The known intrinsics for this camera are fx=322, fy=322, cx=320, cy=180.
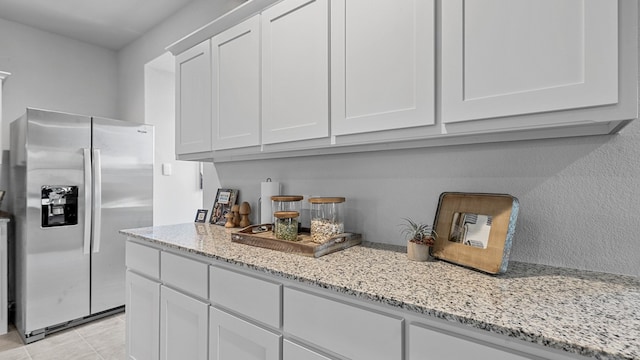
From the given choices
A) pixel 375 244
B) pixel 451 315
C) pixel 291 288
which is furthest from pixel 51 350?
pixel 451 315

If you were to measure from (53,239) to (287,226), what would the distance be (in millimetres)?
2292

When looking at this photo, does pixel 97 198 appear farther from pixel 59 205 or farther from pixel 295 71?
pixel 295 71

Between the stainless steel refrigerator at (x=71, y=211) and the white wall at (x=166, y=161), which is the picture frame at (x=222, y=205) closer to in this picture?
the stainless steel refrigerator at (x=71, y=211)

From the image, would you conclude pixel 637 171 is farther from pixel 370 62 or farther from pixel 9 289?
pixel 9 289

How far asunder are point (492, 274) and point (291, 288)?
69cm

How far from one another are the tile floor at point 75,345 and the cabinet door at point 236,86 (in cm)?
181

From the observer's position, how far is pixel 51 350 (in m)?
2.43

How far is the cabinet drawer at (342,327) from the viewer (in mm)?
920

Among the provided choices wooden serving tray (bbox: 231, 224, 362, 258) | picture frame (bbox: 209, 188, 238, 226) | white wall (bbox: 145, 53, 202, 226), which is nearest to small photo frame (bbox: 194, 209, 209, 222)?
picture frame (bbox: 209, 188, 238, 226)

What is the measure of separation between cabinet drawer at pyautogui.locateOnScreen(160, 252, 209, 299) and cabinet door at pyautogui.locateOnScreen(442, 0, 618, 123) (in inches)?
50.3

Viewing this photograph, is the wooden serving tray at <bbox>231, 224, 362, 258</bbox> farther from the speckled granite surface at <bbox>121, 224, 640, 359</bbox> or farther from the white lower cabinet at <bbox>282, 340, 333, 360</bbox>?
the white lower cabinet at <bbox>282, 340, 333, 360</bbox>

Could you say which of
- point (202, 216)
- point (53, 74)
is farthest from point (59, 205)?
point (53, 74)

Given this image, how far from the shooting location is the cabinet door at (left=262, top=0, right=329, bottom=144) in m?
1.50

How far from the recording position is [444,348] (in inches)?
32.5
